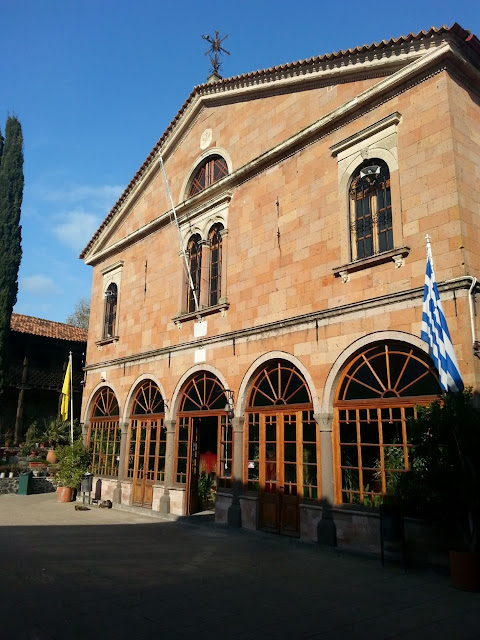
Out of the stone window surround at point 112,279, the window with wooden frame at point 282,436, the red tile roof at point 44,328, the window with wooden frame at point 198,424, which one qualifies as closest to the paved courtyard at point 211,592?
the window with wooden frame at point 282,436

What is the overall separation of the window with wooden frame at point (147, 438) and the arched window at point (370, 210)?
7.33 metres

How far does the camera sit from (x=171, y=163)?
15.8 m

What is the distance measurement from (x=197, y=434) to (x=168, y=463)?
1.12 meters

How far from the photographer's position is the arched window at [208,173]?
13.9m

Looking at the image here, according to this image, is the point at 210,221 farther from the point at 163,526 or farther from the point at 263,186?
the point at 163,526

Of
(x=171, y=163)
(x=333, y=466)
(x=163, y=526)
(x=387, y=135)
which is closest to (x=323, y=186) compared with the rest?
(x=387, y=135)

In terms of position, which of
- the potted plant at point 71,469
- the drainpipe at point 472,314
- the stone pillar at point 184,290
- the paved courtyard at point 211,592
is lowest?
the paved courtyard at point 211,592

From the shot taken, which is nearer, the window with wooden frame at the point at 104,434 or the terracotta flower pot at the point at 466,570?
the terracotta flower pot at the point at 466,570

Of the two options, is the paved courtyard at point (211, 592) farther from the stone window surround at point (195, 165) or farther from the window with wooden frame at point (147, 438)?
the stone window surround at point (195, 165)

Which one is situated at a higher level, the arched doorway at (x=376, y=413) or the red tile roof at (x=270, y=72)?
the red tile roof at (x=270, y=72)

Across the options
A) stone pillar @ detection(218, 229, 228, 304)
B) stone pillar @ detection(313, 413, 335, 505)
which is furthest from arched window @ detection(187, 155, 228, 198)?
stone pillar @ detection(313, 413, 335, 505)

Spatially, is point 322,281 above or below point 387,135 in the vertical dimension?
below

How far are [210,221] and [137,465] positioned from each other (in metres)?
7.16

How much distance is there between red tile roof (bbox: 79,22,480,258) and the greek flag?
437 cm
